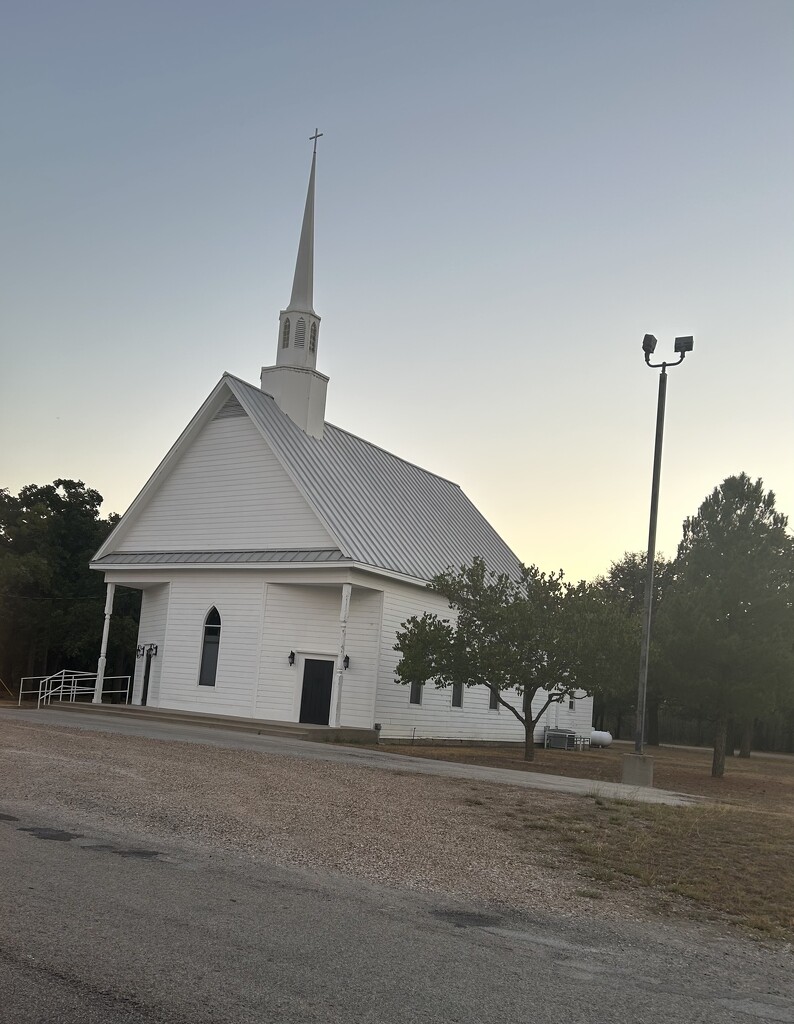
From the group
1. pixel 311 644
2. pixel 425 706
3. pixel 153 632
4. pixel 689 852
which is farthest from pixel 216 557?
pixel 689 852

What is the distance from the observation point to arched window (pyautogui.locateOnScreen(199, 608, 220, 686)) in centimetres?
3039

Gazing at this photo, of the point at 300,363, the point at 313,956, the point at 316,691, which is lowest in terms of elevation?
the point at 313,956

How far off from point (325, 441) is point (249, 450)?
3.63 m

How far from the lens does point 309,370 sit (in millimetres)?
33031

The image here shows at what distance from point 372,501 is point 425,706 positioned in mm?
6803

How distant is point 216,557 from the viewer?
3048 centimetres

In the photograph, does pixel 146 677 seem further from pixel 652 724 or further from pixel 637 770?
pixel 652 724

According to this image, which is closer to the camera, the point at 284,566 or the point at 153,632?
the point at 284,566

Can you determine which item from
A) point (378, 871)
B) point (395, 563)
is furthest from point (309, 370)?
point (378, 871)

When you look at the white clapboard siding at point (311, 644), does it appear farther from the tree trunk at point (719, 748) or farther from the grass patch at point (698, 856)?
the grass patch at point (698, 856)

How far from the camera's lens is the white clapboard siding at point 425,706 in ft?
95.0

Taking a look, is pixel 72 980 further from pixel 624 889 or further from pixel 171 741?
pixel 171 741

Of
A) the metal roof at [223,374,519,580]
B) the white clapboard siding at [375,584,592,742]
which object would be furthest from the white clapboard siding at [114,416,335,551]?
the white clapboard siding at [375,584,592,742]

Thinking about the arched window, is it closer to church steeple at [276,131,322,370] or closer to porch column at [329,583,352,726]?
porch column at [329,583,352,726]
